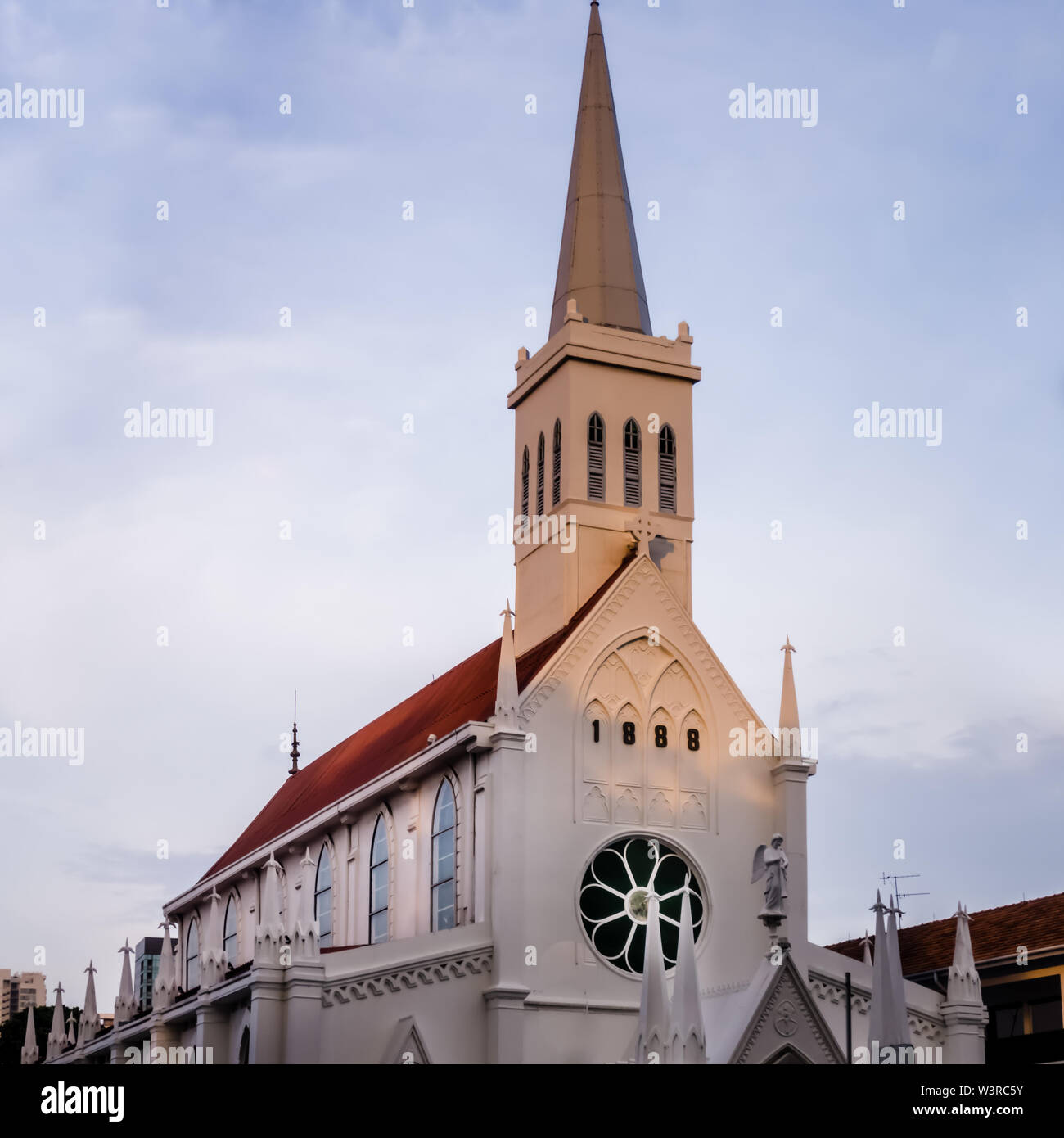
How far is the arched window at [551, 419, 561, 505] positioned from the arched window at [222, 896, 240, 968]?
18.8 m

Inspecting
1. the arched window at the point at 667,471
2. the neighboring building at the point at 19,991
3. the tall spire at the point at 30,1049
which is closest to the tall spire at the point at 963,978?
the arched window at the point at 667,471

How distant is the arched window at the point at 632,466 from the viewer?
47.9 meters

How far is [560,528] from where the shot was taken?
47.2 m

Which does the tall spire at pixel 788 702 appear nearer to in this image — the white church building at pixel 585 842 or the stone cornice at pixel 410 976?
the white church building at pixel 585 842

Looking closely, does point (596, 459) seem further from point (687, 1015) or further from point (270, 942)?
point (687, 1015)

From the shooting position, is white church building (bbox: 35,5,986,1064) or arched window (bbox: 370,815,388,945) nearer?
white church building (bbox: 35,5,986,1064)

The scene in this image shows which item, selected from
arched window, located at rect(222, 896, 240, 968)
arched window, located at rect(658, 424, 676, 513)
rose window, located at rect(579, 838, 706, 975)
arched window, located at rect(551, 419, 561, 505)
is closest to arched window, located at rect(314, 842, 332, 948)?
arched window, located at rect(222, 896, 240, 968)

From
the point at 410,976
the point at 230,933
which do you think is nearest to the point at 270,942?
the point at 410,976

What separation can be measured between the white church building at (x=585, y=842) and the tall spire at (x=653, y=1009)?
54 millimetres

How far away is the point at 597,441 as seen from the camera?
4788cm

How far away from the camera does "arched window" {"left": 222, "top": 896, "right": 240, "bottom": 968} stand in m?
57.6

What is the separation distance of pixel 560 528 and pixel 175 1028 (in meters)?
15.7

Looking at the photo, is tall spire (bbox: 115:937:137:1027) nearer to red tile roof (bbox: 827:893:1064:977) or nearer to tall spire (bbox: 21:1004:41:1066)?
tall spire (bbox: 21:1004:41:1066)
